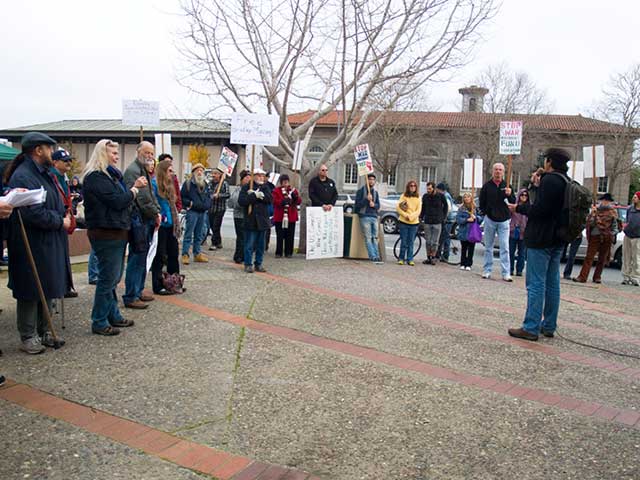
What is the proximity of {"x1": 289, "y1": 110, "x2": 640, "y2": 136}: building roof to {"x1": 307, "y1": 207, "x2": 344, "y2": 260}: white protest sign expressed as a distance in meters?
29.4

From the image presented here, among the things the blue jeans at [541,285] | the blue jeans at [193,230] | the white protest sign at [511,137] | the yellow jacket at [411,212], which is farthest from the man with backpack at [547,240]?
the blue jeans at [193,230]

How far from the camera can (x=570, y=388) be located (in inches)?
198

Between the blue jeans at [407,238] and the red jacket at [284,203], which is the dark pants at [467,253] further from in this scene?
the red jacket at [284,203]

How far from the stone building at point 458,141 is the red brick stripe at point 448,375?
36.5 m

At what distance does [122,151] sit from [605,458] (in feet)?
196

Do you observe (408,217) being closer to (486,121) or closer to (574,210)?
(574,210)

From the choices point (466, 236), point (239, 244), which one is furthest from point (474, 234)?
point (239, 244)

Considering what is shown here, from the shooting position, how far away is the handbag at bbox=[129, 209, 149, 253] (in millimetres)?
6465

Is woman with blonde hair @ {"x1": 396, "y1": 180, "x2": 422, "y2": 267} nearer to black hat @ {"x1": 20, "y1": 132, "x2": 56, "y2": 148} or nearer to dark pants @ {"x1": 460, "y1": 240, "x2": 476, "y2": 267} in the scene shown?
dark pants @ {"x1": 460, "y1": 240, "x2": 476, "y2": 267}

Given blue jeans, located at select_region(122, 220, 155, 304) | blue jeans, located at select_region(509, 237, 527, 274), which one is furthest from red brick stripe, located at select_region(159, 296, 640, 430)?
blue jeans, located at select_region(509, 237, 527, 274)

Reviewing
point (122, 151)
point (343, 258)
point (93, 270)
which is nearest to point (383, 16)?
point (343, 258)

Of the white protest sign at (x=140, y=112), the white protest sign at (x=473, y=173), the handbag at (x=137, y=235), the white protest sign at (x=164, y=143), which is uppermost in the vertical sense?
the white protest sign at (x=140, y=112)

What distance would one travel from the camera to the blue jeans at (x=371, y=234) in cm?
1268

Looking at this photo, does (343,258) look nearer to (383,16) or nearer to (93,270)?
(383,16)
